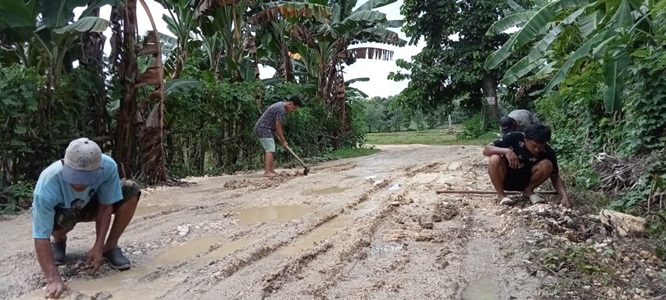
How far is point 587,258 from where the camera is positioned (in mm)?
3221

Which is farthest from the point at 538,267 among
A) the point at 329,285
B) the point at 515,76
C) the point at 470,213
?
the point at 515,76

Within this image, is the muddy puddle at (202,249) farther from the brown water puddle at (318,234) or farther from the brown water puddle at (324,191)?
the brown water puddle at (324,191)

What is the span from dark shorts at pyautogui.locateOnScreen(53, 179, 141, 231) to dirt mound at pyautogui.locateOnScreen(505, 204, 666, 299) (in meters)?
2.52

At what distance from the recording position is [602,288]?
110 inches

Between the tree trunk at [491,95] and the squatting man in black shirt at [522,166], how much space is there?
15.6m

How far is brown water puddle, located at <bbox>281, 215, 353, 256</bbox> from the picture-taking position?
377 cm

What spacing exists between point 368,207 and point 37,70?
4.37m

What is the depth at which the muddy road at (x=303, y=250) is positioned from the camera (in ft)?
9.65

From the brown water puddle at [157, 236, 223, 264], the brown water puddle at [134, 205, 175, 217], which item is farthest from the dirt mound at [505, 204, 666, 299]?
the brown water puddle at [134, 205, 175, 217]

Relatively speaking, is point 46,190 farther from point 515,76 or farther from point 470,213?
point 515,76

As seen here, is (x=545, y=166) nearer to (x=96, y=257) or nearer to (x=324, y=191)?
(x=324, y=191)

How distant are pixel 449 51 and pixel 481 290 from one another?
18.4 m

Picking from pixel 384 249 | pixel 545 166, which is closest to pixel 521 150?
pixel 545 166

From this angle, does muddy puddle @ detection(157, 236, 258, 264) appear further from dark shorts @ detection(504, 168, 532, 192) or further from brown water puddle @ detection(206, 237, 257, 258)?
dark shorts @ detection(504, 168, 532, 192)
